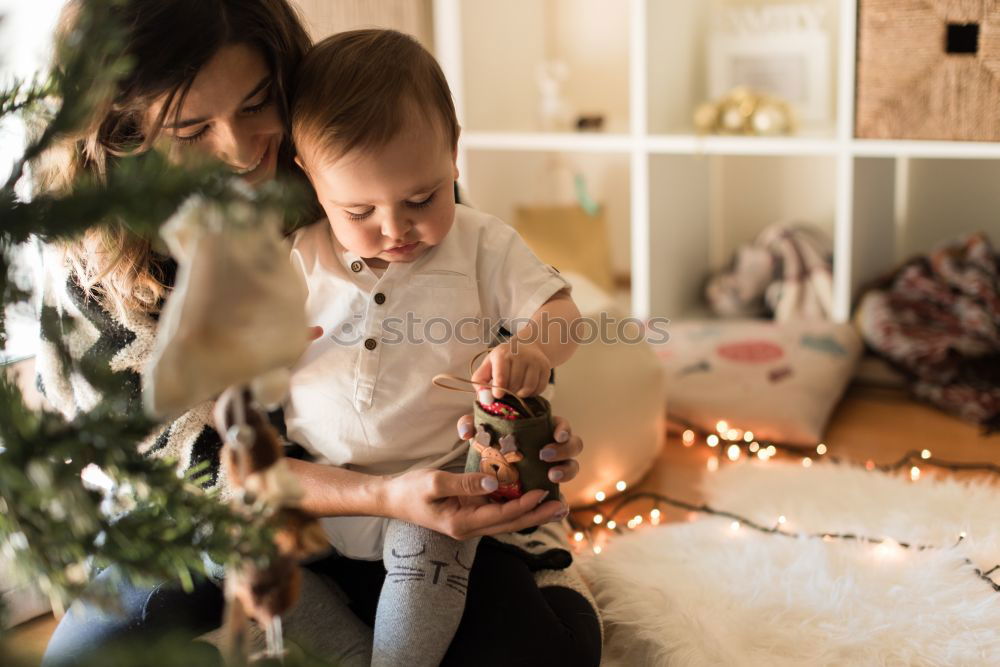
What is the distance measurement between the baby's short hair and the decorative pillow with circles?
1003 mm

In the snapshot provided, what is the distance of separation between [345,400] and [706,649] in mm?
506

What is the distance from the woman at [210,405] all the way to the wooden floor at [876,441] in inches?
21.5

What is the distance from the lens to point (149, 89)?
1.10 meters

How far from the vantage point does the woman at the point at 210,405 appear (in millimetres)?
1097

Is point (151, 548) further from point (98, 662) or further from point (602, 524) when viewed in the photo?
point (602, 524)

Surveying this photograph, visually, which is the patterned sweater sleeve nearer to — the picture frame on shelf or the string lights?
the string lights

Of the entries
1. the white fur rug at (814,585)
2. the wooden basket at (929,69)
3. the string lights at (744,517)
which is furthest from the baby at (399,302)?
the wooden basket at (929,69)

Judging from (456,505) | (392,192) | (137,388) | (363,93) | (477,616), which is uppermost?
(363,93)

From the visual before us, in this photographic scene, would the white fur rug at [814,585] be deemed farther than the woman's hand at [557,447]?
Yes

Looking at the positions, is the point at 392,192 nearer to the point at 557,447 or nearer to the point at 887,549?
the point at 557,447

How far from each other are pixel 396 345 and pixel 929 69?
51.4 inches

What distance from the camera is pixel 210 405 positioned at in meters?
1.26

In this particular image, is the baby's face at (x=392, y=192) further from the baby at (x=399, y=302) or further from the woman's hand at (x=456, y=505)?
the woman's hand at (x=456, y=505)

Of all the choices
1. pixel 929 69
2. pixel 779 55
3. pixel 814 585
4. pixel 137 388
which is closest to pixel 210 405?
pixel 137 388
